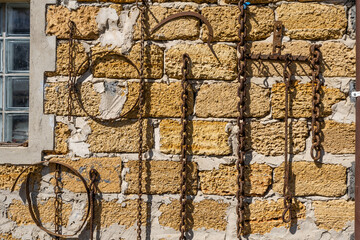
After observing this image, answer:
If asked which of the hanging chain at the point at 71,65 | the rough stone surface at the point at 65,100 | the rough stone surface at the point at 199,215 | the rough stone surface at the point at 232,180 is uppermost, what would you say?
the hanging chain at the point at 71,65

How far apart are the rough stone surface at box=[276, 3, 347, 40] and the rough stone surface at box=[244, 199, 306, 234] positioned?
3.63ft

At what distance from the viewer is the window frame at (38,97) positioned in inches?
88.9

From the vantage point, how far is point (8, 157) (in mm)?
2264

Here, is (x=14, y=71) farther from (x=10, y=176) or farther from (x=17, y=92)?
(x=10, y=176)

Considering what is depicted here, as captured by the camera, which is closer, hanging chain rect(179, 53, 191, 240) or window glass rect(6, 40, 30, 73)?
hanging chain rect(179, 53, 191, 240)

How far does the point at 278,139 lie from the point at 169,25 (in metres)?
1.04

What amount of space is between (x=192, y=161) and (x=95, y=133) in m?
0.67

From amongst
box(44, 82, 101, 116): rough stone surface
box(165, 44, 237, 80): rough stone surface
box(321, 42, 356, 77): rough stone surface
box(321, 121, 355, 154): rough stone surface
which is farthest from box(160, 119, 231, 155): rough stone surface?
box(321, 42, 356, 77): rough stone surface

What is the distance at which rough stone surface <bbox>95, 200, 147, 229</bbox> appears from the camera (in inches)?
88.7

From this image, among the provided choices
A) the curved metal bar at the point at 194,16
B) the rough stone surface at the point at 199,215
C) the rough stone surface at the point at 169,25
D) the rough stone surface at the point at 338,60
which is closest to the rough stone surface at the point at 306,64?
the rough stone surface at the point at 338,60

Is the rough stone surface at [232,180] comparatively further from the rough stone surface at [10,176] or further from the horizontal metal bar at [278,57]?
the rough stone surface at [10,176]

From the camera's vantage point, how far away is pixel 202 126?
7.39 feet

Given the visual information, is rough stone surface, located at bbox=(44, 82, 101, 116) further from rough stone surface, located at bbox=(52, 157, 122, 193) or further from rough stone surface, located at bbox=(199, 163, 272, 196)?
rough stone surface, located at bbox=(199, 163, 272, 196)

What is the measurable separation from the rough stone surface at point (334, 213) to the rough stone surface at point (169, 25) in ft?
4.61
